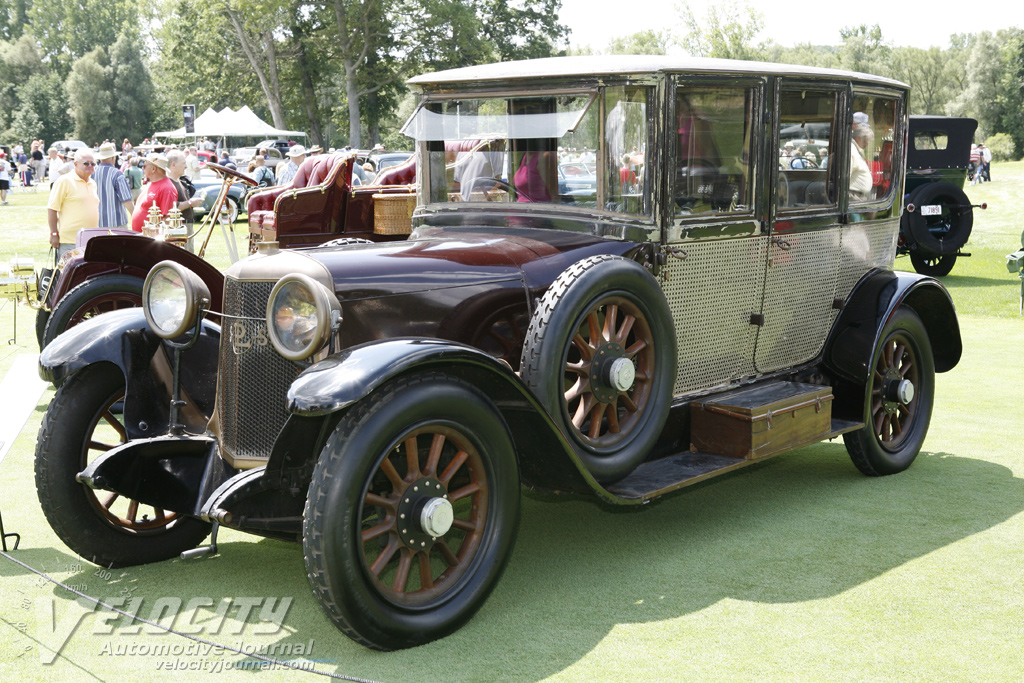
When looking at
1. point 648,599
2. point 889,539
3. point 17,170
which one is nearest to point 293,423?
point 648,599

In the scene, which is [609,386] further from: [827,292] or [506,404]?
[827,292]

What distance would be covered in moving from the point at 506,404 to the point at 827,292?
7.42 feet

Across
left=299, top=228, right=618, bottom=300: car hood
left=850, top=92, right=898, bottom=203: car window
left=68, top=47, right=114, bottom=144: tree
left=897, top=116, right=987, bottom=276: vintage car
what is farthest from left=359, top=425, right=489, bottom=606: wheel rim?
left=68, top=47, right=114, bottom=144: tree

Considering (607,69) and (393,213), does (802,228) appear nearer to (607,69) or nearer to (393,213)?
(607,69)

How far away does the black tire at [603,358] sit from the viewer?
3.47 meters

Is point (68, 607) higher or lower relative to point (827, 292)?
lower

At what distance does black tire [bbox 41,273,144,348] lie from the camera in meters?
6.14

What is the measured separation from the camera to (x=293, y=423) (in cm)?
308

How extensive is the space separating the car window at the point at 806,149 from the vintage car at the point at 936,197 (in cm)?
857

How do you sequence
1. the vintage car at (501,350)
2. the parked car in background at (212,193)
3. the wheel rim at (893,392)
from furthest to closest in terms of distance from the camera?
the parked car in background at (212,193)
the wheel rim at (893,392)
the vintage car at (501,350)

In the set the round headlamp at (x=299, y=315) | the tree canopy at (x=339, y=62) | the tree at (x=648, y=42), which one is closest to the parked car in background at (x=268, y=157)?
the tree canopy at (x=339, y=62)

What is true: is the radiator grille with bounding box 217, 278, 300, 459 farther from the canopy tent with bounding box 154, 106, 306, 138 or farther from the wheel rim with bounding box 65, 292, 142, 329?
the canopy tent with bounding box 154, 106, 306, 138

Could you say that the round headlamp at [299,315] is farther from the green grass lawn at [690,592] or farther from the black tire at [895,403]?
the black tire at [895,403]

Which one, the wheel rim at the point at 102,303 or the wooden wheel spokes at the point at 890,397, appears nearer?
the wooden wheel spokes at the point at 890,397
